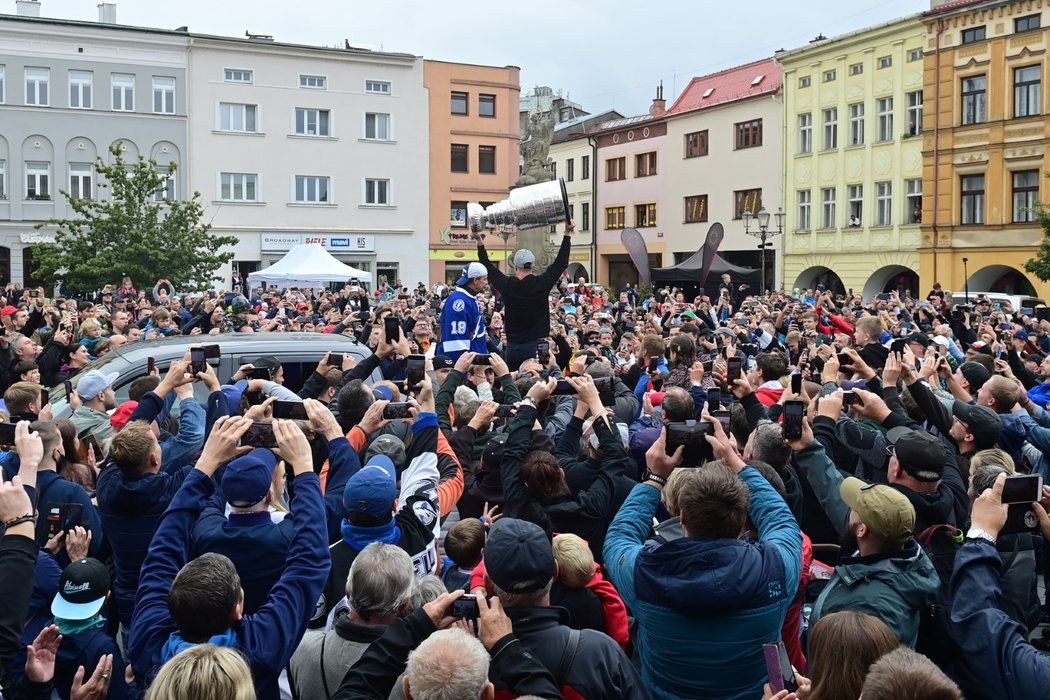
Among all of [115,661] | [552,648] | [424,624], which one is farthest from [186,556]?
[552,648]

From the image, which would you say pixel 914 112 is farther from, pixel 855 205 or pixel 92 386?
pixel 92 386

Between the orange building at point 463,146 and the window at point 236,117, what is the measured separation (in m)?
8.69

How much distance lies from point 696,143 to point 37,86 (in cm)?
2896

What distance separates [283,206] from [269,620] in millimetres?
42059

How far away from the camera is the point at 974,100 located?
116ft

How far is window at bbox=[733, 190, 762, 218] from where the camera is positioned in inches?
1753

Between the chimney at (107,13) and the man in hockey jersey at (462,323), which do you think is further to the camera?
the chimney at (107,13)

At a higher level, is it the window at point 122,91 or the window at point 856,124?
the window at point 122,91

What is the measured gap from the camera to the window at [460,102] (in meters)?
48.7

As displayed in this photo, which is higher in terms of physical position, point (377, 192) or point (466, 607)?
point (377, 192)

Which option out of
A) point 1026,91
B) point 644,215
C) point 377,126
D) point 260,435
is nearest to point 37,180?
point 377,126

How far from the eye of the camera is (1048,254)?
2930cm

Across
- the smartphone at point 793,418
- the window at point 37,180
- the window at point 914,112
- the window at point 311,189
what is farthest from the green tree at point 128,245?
the smartphone at point 793,418

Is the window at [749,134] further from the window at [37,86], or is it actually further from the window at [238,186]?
the window at [37,86]
